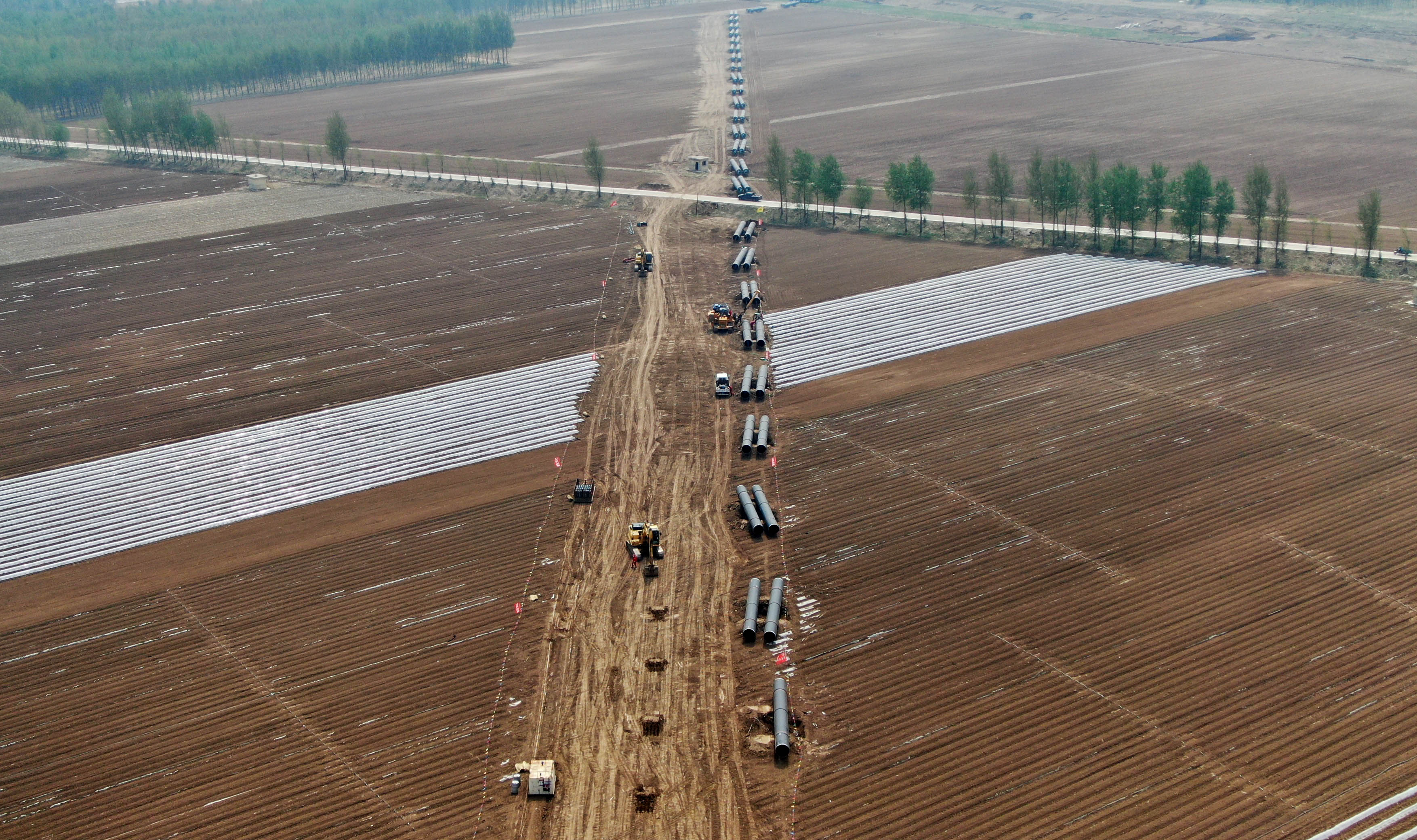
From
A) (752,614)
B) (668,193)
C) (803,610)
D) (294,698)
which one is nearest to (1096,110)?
(668,193)

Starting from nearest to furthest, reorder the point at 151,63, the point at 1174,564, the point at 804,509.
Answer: the point at 1174,564
the point at 804,509
the point at 151,63

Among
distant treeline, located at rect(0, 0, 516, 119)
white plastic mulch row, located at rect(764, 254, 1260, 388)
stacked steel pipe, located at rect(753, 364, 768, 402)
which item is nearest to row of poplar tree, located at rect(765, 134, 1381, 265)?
white plastic mulch row, located at rect(764, 254, 1260, 388)

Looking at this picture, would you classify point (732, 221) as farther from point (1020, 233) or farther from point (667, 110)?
point (667, 110)

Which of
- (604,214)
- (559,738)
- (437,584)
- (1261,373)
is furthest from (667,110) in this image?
(559,738)

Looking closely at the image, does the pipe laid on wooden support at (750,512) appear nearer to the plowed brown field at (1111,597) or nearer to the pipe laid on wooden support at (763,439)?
the plowed brown field at (1111,597)

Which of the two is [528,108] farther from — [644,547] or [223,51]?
[644,547]

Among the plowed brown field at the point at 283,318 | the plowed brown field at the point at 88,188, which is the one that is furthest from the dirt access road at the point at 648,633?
the plowed brown field at the point at 88,188

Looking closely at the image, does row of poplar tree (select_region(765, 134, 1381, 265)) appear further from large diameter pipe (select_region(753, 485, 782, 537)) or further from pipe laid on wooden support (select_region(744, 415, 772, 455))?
A: large diameter pipe (select_region(753, 485, 782, 537))
